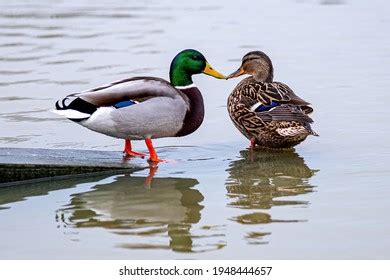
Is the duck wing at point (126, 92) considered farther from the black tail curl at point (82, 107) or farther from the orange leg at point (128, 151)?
the orange leg at point (128, 151)

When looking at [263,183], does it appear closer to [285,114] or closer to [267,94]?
[285,114]

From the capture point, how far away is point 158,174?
329 inches

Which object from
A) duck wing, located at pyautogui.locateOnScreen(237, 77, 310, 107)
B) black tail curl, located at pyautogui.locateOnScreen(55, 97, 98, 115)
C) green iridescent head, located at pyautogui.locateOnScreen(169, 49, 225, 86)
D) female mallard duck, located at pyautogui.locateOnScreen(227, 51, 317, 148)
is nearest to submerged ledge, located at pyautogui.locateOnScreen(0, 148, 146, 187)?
black tail curl, located at pyautogui.locateOnScreen(55, 97, 98, 115)

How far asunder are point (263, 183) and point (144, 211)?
1214 mm

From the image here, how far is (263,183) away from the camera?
8.06 metres

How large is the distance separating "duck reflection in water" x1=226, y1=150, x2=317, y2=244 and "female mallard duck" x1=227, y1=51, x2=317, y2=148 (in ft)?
0.49

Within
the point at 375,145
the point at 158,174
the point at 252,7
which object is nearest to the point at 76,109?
the point at 158,174

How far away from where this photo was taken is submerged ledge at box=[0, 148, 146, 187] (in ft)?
26.1

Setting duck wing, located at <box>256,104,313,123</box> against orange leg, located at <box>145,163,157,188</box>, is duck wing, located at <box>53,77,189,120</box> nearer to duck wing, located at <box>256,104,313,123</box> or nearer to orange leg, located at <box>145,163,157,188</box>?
orange leg, located at <box>145,163,157,188</box>

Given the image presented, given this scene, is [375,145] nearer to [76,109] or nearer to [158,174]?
[158,174]

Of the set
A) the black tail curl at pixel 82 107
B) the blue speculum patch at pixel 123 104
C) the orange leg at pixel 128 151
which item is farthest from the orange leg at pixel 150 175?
the black tail curl at pixel 82 107

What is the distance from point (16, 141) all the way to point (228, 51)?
4784mm

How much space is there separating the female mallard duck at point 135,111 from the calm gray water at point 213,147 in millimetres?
325

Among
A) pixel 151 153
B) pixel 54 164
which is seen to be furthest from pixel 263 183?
pixel 54 164
